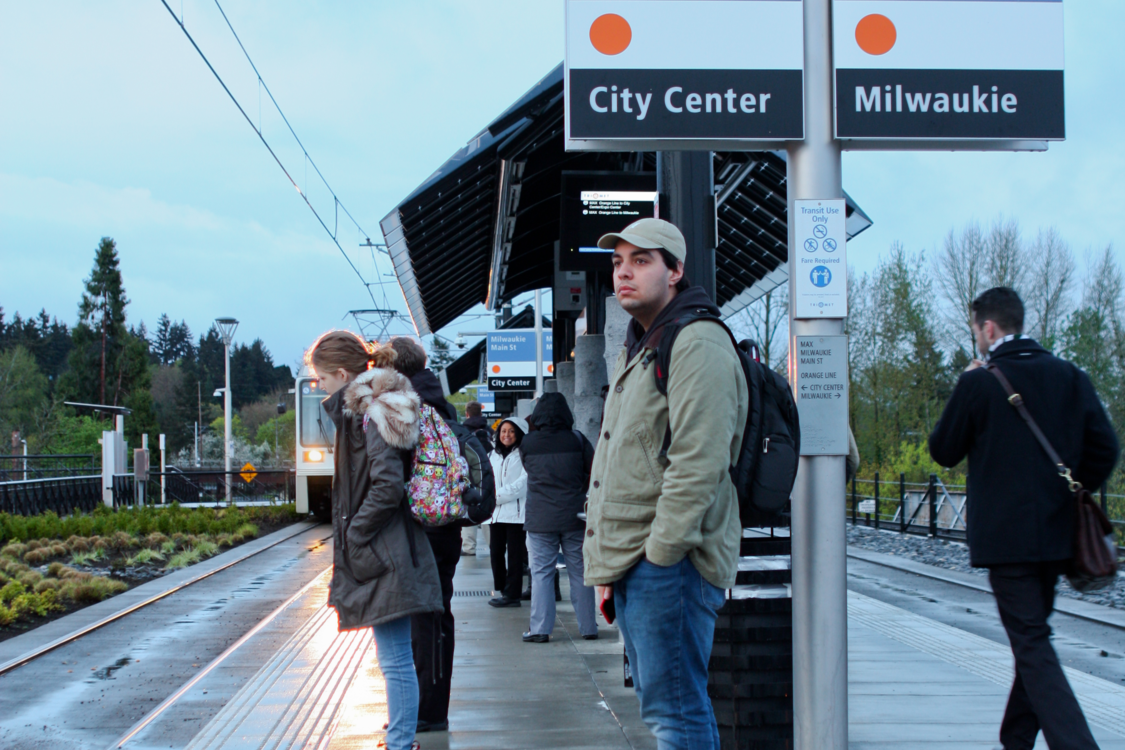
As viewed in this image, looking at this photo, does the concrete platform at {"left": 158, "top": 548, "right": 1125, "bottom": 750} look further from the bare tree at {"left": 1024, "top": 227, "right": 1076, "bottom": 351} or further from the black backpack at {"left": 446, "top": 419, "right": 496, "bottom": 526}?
the bare tree at {"left": 1024, "top": 227, "right": 1076, "bottom": 351}

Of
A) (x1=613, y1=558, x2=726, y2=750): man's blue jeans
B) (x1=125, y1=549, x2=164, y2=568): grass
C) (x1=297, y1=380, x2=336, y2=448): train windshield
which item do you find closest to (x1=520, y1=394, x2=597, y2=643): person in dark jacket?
(x1=613, y1=558, x2=726, y2=750): man's blue jeans

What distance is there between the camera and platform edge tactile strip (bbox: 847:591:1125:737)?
5555 millimetres

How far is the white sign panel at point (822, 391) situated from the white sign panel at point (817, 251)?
0.12 m

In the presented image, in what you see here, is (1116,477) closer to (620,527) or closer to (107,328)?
(620,527)

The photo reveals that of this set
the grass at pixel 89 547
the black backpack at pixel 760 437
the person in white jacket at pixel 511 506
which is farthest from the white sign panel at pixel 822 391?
the grass at pixel 89 547

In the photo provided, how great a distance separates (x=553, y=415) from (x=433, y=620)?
3.11m

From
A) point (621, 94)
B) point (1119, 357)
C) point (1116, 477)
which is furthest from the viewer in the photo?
point (1119, 357)

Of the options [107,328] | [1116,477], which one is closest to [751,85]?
[1116,477]

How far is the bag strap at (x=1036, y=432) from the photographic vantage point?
12.2 ft

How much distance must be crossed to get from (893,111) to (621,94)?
101cm

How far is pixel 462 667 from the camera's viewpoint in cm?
664

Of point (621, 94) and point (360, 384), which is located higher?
point (621, 94)

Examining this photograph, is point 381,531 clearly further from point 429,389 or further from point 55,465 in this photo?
point 55,465

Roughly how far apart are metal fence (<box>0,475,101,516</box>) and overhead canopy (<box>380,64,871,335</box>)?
10.9 metres
